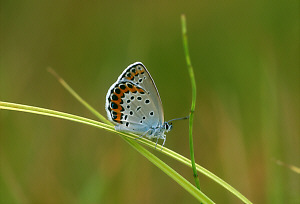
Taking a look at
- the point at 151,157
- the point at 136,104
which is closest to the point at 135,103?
the point at 136,104

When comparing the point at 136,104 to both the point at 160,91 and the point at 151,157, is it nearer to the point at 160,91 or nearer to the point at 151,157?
the point at 151,157

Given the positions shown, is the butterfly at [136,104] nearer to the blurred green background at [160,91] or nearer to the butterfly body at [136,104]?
the butterfly body at [136,104]

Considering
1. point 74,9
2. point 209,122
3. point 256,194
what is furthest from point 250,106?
point 74,9

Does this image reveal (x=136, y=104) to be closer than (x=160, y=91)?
Yes

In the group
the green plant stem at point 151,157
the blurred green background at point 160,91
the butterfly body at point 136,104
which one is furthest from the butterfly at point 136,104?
the blurred green background at point 160,91

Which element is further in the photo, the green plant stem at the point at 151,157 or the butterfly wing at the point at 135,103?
the butterfly wing at the point at 135,103

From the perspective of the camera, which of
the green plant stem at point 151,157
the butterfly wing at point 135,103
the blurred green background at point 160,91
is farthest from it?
the blurred green background at point 160,91

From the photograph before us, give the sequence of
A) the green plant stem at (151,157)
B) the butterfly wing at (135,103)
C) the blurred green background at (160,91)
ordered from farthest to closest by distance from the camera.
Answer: the blurred green background at (160,91)
the butterfly wing at (135,103)
the green plant stem at (151,157)
